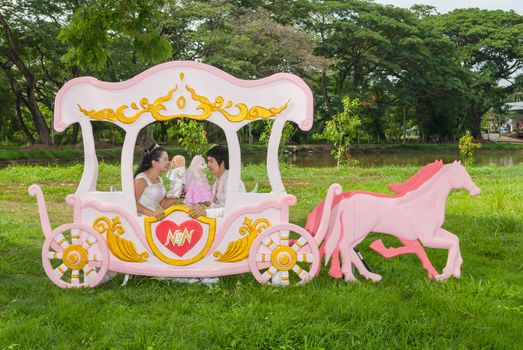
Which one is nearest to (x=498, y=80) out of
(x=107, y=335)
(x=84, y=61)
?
(x=84, y=61)

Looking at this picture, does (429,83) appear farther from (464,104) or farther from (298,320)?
(298,320)

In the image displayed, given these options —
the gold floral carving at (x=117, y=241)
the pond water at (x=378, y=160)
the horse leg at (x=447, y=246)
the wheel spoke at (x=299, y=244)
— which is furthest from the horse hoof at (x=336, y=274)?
the pond water at (x=378, y=160)

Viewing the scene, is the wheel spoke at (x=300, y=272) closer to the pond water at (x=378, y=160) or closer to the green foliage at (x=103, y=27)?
the green foliage at (x=103, y=27)

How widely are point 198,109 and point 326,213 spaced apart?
1.38 metres

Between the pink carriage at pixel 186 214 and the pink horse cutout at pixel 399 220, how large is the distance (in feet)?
0.88

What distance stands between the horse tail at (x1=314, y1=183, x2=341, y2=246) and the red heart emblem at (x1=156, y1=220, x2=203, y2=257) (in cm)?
100

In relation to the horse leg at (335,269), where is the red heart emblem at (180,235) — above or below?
above

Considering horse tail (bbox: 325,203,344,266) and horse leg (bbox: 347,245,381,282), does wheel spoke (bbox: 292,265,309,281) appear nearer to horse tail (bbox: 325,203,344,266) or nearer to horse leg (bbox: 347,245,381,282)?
horse tail (bbox: 325,203,344,266)

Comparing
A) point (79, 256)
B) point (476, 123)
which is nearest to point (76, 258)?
point (79, 256)

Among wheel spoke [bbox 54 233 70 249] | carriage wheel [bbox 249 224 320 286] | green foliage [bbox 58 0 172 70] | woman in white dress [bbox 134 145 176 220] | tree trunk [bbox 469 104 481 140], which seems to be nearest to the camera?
carriage wheel [bbox 249 224 320 286]

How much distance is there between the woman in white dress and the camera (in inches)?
183

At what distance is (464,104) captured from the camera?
118 feet

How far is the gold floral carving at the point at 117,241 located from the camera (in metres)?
4.32

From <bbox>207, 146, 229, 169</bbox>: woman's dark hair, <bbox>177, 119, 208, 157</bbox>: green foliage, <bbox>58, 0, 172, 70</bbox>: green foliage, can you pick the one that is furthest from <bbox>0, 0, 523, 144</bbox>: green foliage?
<bbox>207, 146, 229, 169</bbox>: woman's dark hair
